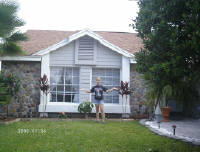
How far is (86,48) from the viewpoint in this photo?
375 inches

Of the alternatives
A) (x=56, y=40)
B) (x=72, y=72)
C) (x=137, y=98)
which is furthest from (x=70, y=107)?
(x=56, y=40)

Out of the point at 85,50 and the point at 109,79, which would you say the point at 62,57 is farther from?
the point at 109,79

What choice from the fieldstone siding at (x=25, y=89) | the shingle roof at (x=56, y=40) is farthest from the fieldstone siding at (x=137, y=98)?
the fieldstone siding at (x=25, y=89)

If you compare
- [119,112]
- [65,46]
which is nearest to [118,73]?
[119,112]

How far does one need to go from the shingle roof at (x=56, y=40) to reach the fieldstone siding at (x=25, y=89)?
2.38 feet

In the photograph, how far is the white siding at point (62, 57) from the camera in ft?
31.2

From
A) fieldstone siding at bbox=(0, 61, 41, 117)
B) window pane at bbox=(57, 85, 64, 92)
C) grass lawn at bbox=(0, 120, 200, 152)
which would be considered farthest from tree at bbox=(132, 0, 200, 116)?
fieldstone siding at bbox=(0, 61, 41, 117)

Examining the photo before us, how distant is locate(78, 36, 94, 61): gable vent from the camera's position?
9.45 m

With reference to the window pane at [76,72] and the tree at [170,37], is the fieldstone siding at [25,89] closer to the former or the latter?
the window pane at [76,72]

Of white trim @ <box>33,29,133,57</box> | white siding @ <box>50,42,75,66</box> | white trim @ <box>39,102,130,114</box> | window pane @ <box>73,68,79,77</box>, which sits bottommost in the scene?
white trim @ <box>39,102,130,114</box>

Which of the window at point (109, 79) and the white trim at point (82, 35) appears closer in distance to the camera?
the white trim at point (82, 35)

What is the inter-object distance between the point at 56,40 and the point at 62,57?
2.23m

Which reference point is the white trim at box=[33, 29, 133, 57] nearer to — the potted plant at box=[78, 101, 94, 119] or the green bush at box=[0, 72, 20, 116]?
the green bush at box=[0, 72, 20, 116]

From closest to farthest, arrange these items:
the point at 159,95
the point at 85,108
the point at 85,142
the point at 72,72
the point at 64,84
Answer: the point at 85,142, the point at 159,95, the point at 85,108, the point at 64,84, the point at 72,72
